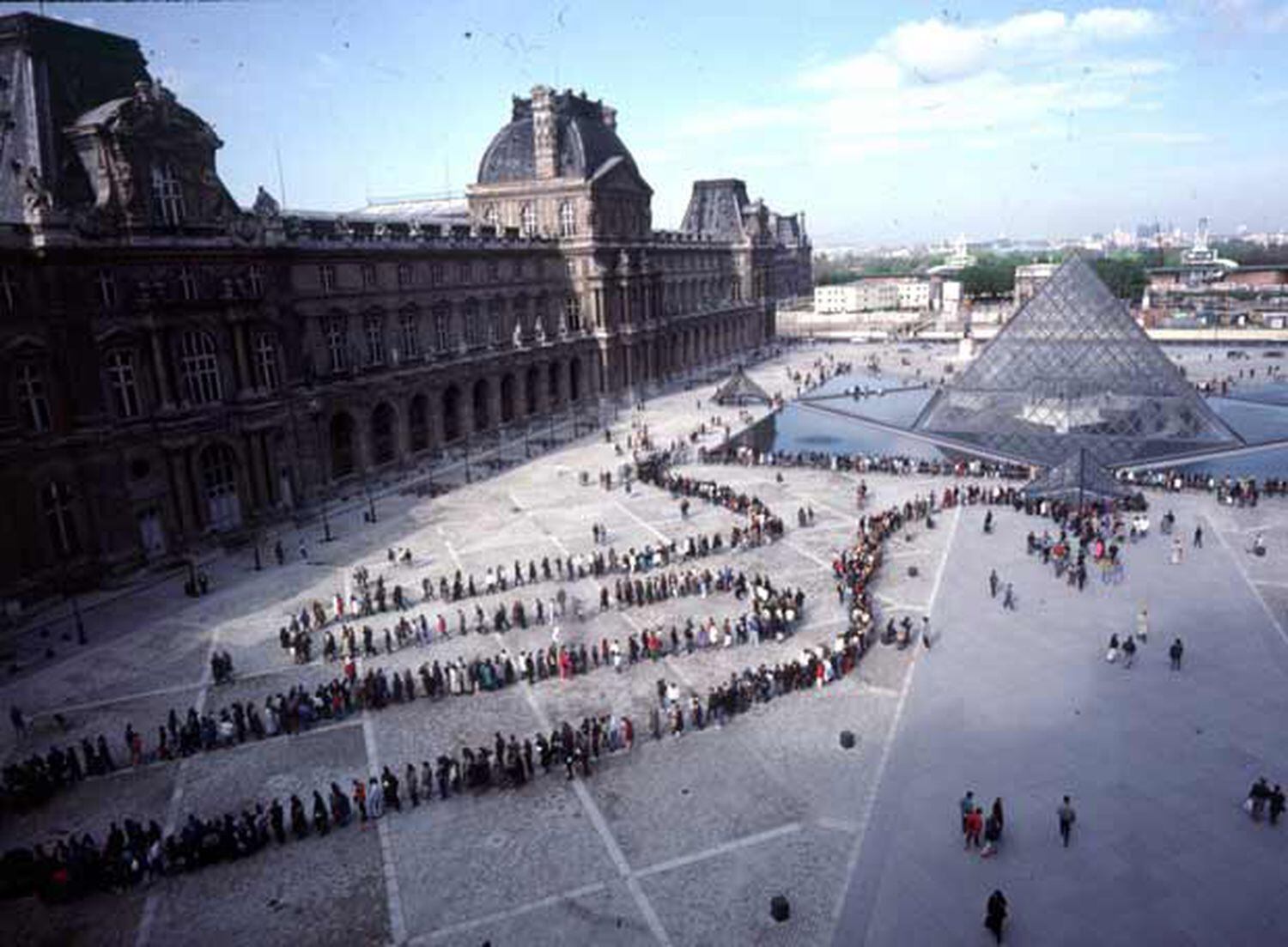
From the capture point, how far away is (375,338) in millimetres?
50125

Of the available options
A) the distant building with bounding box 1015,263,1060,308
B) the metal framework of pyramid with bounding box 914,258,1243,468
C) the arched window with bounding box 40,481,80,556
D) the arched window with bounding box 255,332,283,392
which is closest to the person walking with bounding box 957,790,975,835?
the arched window with bounding box 40,481,80,556

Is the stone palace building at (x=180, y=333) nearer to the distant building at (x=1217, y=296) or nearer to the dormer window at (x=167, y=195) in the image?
the dormer window at (x=167, y=195)

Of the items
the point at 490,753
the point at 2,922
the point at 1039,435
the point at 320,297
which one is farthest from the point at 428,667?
the point at 1039,435

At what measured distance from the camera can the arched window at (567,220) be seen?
69250mm

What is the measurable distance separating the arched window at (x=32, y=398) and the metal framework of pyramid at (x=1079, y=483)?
38.8m

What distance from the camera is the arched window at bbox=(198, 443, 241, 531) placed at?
3834 cm

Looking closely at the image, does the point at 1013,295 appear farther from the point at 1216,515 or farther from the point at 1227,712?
the point at 1227,712

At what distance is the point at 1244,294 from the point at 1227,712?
14306cm

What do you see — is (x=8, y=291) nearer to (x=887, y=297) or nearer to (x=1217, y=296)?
(x=1217, y=296)

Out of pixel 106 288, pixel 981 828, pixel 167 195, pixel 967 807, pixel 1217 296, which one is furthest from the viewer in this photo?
pixel 1217 296

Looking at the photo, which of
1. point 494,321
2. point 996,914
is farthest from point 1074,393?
point 996,914

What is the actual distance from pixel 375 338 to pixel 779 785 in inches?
1521

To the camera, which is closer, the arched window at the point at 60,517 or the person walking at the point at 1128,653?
the person walking at the point at 1128,653

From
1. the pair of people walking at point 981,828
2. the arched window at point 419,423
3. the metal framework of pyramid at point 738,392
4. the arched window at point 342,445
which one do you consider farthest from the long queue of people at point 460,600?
the metal framework of pyramid at point 738,392
